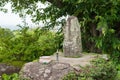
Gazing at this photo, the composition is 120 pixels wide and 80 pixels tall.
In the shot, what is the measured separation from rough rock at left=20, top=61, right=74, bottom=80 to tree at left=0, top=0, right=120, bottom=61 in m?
2.45

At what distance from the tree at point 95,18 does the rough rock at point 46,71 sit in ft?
8.04

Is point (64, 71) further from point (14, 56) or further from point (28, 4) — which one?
point (28, 4)

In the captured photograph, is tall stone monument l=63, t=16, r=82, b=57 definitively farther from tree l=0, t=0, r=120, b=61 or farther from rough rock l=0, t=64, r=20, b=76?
rough rock l=0, t=64, r=20, b=76

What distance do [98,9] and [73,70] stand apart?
9.95 ft

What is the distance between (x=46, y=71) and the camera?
611cm

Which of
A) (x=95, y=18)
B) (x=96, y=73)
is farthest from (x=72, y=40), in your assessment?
(x=96, y=73)

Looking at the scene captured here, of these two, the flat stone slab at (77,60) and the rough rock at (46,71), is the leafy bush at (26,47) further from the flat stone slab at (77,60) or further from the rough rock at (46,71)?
the rough rock at (46,71)

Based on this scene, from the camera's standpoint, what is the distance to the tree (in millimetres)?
8414

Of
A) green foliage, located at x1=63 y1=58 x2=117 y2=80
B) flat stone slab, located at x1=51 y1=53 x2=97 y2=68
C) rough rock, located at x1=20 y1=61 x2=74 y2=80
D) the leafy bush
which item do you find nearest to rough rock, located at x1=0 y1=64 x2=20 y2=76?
the leafy bush

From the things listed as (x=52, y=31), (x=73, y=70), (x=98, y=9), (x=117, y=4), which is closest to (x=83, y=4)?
(x=98, y=9)

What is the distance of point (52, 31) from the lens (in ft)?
35.7

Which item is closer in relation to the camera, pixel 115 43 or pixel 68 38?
pixel 68 38

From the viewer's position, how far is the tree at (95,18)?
841cm

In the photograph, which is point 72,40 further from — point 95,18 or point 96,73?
point 96,73
